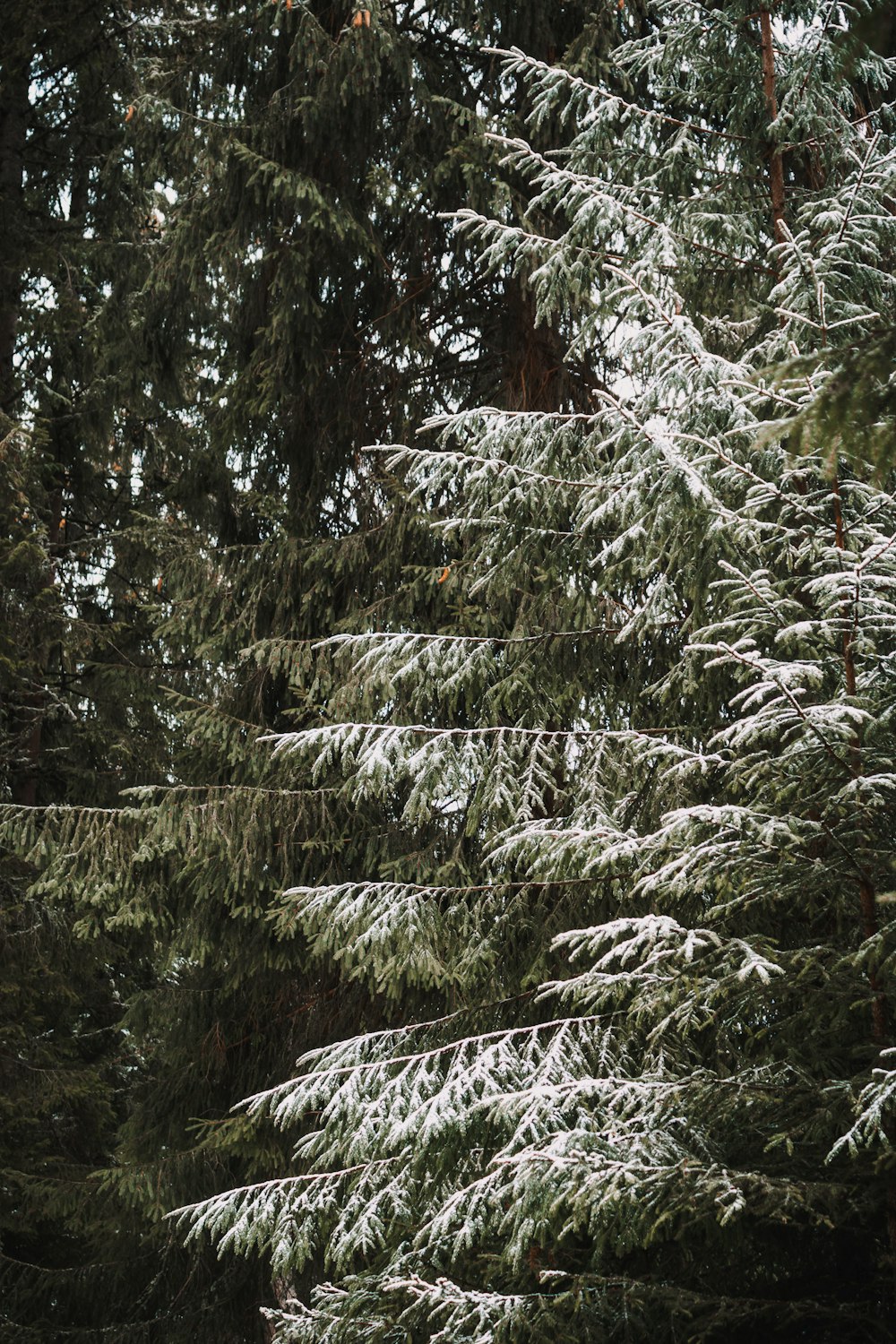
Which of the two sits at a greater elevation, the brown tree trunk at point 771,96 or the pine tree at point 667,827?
the brown tree trunk at point 771,96

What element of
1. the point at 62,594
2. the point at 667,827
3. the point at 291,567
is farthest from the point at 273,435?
the point at 667,827

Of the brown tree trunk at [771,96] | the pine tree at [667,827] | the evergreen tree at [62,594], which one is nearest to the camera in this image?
the pine tree at [667,827]

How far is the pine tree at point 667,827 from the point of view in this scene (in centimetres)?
325

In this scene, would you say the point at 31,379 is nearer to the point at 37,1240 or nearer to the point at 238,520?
the point at 238,520

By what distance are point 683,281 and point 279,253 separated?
113 inches

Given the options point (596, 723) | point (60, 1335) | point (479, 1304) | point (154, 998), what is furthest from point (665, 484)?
point (60, 1335)

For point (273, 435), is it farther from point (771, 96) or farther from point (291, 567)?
point (771, 96)

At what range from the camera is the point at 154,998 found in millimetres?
7965

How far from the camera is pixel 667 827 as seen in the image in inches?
132

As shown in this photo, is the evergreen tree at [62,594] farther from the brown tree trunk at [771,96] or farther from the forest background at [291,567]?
the brown tree trunk at [771,96]

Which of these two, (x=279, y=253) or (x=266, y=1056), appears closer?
(x=279, y=253)

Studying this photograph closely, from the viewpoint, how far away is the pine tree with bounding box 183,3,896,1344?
3.25 m

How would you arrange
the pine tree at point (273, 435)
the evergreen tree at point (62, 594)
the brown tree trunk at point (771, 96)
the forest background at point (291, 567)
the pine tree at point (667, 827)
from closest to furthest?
the pine tree at point (667, 827)
the brown tree trunk at point (771, 96)
the forest background at point (291, 567)
the pine tree at point (273, 435)
the evergreen tree at point (62, 594)

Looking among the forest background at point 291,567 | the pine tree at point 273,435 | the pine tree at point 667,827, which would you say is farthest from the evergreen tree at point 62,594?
the pine tree at point 667,827
